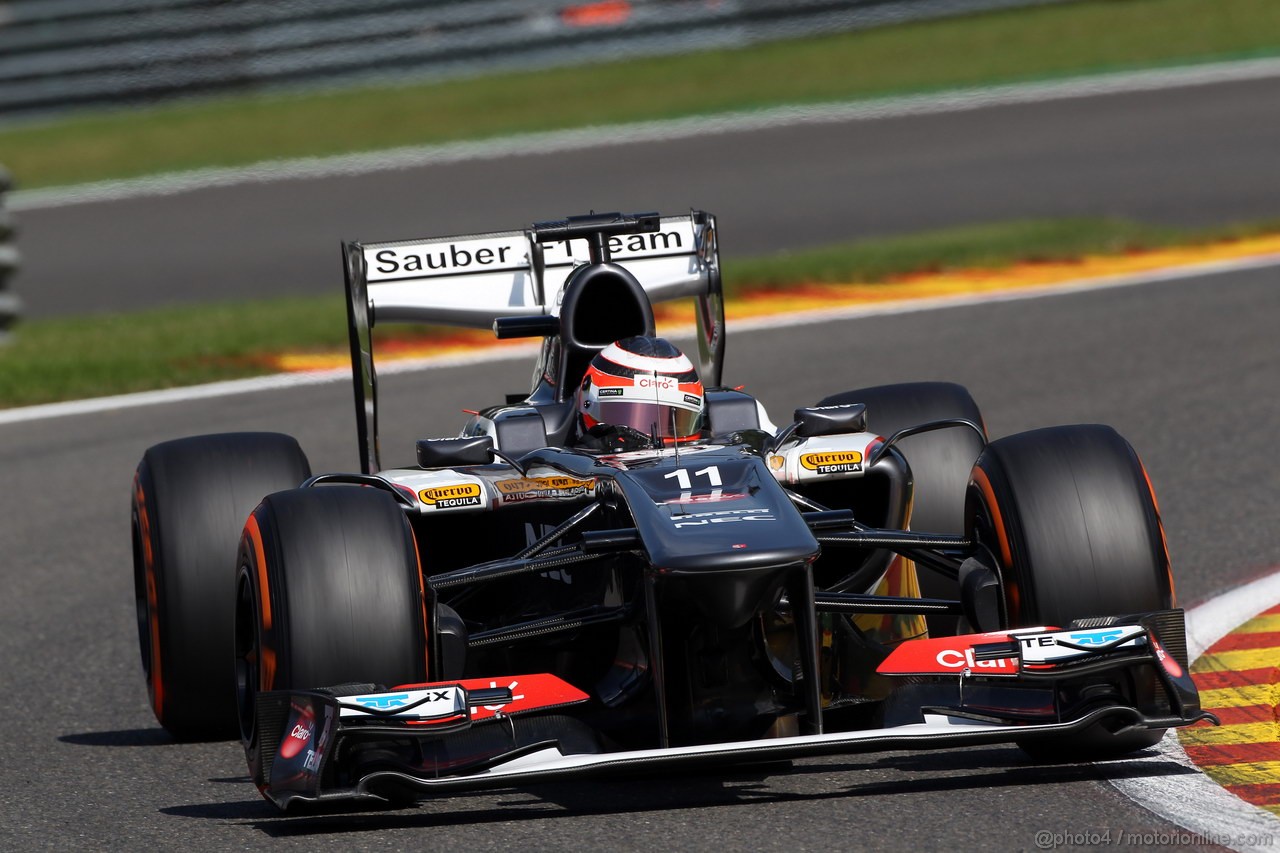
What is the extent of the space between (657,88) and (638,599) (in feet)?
66.2

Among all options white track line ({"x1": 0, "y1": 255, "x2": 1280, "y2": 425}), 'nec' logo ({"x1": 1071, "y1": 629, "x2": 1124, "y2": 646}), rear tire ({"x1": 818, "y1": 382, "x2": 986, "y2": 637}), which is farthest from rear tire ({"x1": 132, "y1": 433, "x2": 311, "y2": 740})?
Result: white track line ({"x1": 0, "y1": 255, "x2": 1280, "y2": 425})

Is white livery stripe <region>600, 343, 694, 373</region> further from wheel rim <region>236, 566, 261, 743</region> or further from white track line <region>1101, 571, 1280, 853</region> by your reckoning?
white track line <region>1101, 571, 1280, 853</region>

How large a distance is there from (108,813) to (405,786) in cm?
115

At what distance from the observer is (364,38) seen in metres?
27.2

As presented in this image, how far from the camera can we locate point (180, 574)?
6855 mm

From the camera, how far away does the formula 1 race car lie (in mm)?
5543

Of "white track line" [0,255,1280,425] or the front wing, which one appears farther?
"white track line" [0,255,1280,425]

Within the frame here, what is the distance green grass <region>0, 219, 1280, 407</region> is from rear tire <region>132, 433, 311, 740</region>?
708cm

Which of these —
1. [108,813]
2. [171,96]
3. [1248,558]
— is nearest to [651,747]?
[108,813]

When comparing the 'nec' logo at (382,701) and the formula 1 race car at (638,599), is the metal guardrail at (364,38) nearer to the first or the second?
the formula 1 race car at (638,599)

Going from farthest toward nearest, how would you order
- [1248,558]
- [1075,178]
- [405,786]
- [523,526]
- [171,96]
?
[171,96], [1075,178], [1248,558], [523,526], [405,786]

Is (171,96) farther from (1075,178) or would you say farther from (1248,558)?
(1248,558)

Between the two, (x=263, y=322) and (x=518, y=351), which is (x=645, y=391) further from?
(x=263, y=322)

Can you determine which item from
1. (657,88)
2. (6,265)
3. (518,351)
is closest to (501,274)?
(518,351)
